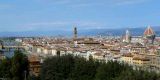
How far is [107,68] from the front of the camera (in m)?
35.9

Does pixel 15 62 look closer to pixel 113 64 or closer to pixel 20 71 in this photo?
pixel 20 71

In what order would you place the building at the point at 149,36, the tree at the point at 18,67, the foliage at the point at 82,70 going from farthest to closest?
the building at the point at 149,36 → the tree at the point at 18,67 → the foliage at the point at 82,70

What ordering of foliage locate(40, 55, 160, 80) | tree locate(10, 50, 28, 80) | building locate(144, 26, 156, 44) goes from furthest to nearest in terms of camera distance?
building locate(144, 26, 156, 44) → tree locate(10, 50, 28, 80) → foliage locate(40, 55, 160, 80)

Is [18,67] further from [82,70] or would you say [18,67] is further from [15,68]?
[82,70]

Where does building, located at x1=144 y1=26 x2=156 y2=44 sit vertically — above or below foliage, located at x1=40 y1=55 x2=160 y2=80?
above

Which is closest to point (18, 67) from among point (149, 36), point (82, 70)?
point (82, 70)

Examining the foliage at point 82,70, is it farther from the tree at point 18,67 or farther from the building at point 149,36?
the building at point 149,36

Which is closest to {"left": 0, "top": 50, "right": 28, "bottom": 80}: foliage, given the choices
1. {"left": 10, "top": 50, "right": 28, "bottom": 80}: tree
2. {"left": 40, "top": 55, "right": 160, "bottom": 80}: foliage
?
{"left": 10, "top": 50, "right": 28, "bottom": 80}: tree

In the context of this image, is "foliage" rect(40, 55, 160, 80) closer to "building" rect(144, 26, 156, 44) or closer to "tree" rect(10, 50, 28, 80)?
"tree" rect(10, 50, 28, 80)

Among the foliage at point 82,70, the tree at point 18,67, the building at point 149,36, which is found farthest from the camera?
the building at point 149,36

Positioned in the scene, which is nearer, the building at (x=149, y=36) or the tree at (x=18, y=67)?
the tree at (x=18, y=67)

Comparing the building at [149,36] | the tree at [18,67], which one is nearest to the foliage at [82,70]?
the tree at [18,67]

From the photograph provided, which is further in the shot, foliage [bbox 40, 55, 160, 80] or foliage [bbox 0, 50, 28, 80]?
foliage [bbox 0, 50, 28, 80]

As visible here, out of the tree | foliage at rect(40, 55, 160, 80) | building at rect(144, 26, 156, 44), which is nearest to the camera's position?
foliage at rect(40, 55, 160, 80)
